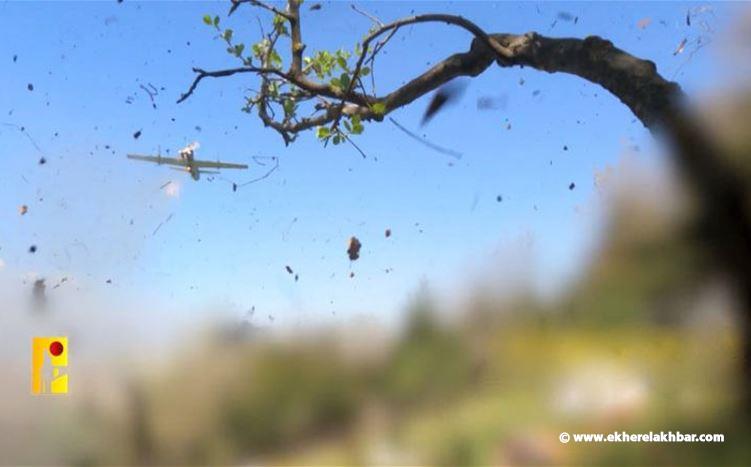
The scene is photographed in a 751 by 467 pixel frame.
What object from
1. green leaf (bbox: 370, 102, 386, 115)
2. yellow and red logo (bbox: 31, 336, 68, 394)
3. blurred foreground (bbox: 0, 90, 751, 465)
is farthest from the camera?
green leaf (bbox: 370, 102, 386, 115)

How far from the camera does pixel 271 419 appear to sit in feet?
4.17

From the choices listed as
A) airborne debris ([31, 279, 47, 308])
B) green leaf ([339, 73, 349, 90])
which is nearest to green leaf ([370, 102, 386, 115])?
green leaf ([339, 73, 349, 90])

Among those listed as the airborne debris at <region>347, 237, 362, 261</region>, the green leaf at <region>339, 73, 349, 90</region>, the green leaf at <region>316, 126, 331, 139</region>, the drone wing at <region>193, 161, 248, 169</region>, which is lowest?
the airborne debris at <region>347, 237, 362, 261</region>

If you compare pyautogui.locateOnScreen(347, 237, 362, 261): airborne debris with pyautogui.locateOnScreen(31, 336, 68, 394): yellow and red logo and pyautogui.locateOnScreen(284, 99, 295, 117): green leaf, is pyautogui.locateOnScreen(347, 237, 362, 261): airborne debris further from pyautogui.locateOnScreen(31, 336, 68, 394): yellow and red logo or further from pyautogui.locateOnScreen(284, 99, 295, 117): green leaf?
pyautogui.locateOnScreen(31, 336, 68, 394): yellow and red logo

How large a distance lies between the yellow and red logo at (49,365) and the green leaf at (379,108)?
883 mm

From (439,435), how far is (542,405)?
0.22 metres

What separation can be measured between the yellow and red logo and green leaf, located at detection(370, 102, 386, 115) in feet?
2.90

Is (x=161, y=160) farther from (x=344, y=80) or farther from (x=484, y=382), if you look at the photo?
(x=484, y=382)

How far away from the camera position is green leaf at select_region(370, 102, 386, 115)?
5.01ft

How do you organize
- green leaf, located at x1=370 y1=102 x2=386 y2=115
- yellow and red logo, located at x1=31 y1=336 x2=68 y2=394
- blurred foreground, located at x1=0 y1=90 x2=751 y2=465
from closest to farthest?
blurred foreground, located at x1=0 y1=90 x2=751 y2=465 < yellow and red logo, located at x1=31 y1=336 x2=68 y2=394 < green leaf, located at x1=370 y1=102 x2=386 y2=115

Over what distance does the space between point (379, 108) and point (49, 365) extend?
3.13 feet

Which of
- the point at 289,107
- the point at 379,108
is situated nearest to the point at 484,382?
the point at 379,108

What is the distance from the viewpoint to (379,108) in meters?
1.53

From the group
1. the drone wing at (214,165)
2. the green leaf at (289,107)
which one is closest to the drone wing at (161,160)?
the drone wing at (214,165)
